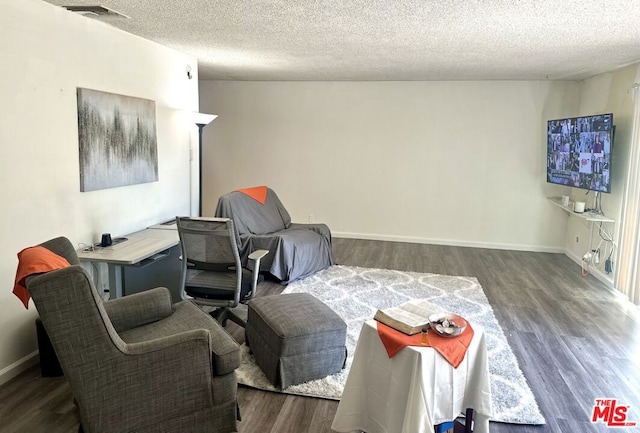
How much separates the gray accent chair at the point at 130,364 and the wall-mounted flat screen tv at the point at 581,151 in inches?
Answer: 169

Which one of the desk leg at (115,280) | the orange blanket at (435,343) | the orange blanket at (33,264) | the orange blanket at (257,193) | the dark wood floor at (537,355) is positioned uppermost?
the orange blanket at (257,193)

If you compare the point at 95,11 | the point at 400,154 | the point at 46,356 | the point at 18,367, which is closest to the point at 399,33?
the point at 95,11

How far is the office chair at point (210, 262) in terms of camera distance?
324 cm

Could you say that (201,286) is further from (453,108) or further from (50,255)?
(453,108)

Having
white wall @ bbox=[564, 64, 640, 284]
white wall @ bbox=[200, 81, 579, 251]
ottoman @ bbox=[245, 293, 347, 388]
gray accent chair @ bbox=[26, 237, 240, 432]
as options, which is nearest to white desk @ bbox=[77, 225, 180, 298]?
gray accent chair @ bbox=[26, 237, 240, 432]

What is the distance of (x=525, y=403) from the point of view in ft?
8.96

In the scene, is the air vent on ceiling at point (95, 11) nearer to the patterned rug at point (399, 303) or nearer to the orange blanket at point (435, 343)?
the patterned rug at point (399, 303)

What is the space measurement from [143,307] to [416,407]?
1.63 m

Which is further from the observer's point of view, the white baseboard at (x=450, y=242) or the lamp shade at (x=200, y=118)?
the white baseboard at (x=450, y=242)

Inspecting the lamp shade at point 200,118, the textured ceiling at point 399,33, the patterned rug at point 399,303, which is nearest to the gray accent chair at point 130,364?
the patterned rug at point 399,303

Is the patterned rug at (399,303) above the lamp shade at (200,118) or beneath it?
beneath

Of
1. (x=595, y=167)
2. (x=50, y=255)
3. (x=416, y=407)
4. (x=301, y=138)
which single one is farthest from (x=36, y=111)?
(x=595, y=167)

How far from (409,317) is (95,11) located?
9.89ft

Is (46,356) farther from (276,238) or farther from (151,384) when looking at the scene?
(276,238)
